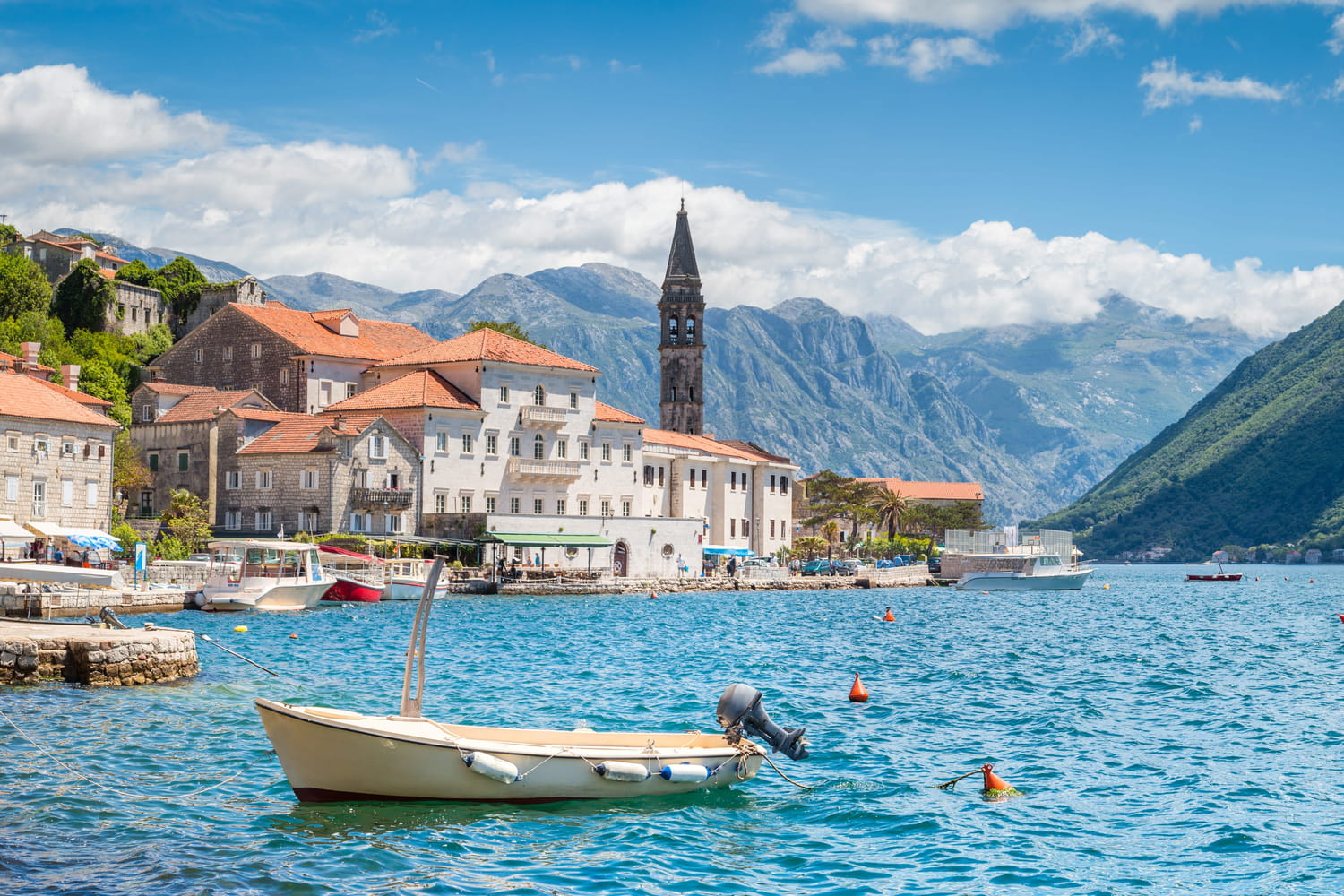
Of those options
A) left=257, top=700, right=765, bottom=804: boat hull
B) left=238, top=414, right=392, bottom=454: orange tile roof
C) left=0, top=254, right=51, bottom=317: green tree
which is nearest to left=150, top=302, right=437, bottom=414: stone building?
left=238, top=414, right=392, bottom=454: orange tile roof

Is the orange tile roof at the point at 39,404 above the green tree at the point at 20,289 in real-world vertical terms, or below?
below

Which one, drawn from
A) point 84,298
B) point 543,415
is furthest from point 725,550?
point 84,298

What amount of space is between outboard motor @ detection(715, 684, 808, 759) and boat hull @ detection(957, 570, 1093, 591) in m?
86.2

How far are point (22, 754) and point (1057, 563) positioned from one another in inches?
3923

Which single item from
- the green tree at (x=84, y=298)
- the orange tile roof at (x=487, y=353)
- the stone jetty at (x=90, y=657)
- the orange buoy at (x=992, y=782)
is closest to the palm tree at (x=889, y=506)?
the orange tile roof at (x=487, y=353)

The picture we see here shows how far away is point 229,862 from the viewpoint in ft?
49.1

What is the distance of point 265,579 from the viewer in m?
53.2

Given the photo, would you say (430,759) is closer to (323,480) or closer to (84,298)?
(323,480)

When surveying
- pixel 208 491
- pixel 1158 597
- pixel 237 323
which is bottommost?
pixel 1158 597

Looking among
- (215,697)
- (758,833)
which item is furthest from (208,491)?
(758,833)

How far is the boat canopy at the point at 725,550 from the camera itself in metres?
94.0

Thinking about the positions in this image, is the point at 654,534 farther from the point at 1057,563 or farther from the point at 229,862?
the point at 229,862

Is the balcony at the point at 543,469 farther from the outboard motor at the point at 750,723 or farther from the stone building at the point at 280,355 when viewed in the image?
the outboard motor at the point at 750,723

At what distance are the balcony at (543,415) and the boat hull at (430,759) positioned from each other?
6327cm
